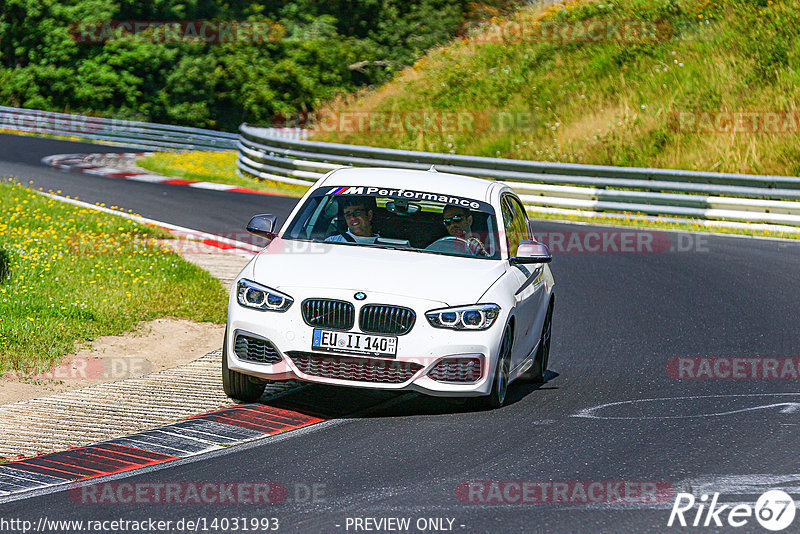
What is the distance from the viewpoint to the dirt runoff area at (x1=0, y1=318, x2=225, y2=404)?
28.9ft

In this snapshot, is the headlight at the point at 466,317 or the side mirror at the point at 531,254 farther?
the side mirror at the point at 531,254

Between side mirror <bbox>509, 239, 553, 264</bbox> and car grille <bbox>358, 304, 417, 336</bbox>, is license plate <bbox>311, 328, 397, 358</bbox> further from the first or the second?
side mirror <bbox>509, 239, 553, 264</bbox>

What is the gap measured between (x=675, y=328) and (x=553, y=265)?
14.6ft

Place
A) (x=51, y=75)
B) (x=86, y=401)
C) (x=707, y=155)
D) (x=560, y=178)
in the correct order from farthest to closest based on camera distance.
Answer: (x=51, y=75)
(x=707, y=155)
(x=560, y=178)
(x=86, y=401)

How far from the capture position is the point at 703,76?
100ft

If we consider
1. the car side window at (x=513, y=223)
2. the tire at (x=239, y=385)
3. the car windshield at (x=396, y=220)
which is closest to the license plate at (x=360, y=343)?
the tire at (x=239, y=385)

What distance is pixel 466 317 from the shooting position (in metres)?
7.89

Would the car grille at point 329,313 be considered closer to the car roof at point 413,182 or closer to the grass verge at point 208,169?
the car roof at point 413,182

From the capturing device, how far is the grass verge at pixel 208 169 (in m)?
26.6

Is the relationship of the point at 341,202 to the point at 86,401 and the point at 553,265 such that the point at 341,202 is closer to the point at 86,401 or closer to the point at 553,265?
the point at 86,401

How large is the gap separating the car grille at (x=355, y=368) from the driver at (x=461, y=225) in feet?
4.95

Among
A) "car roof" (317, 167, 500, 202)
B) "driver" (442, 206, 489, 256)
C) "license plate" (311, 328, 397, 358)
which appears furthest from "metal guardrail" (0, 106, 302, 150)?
"license plate" (311, 328, 397, 358)

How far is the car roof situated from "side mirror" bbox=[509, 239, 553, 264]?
710mm

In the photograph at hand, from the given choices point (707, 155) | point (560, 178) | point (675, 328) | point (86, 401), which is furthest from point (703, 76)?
point (86, 401)
